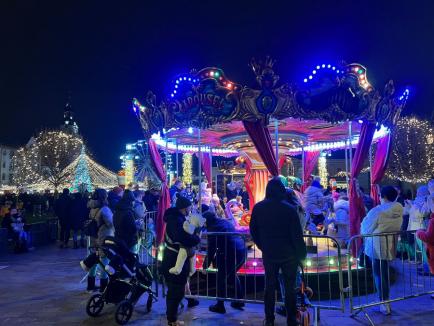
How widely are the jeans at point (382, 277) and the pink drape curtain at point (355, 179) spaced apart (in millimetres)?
2113

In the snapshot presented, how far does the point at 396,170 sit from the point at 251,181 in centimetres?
2394

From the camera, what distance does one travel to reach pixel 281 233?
13.6 ft

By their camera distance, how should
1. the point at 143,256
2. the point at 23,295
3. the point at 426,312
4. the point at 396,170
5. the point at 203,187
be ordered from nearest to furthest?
the point at 426,312, the point at 23,295, the point at 143,256, the point at 203,187, the point at 396,170

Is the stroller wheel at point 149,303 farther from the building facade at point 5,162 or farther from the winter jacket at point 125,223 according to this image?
the building facade at point 5,162

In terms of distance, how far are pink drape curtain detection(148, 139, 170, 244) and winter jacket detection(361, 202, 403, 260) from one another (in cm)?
444

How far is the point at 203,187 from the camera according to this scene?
11.5 m

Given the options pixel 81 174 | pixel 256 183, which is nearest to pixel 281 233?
pixel 256 183

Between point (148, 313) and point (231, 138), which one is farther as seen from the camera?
point (231, 138)

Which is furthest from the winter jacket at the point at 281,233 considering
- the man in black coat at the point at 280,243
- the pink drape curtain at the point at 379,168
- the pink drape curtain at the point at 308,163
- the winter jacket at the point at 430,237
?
the pink drape curtain at the point at 308,163

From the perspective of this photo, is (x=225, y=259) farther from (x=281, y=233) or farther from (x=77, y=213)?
(x=77, y=213)

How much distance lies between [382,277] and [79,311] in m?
4.48

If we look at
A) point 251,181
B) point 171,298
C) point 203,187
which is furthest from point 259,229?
point 203,187

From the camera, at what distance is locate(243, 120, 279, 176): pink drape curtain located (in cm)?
757

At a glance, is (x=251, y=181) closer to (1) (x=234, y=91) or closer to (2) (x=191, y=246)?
(1) (x=234, y=91)
